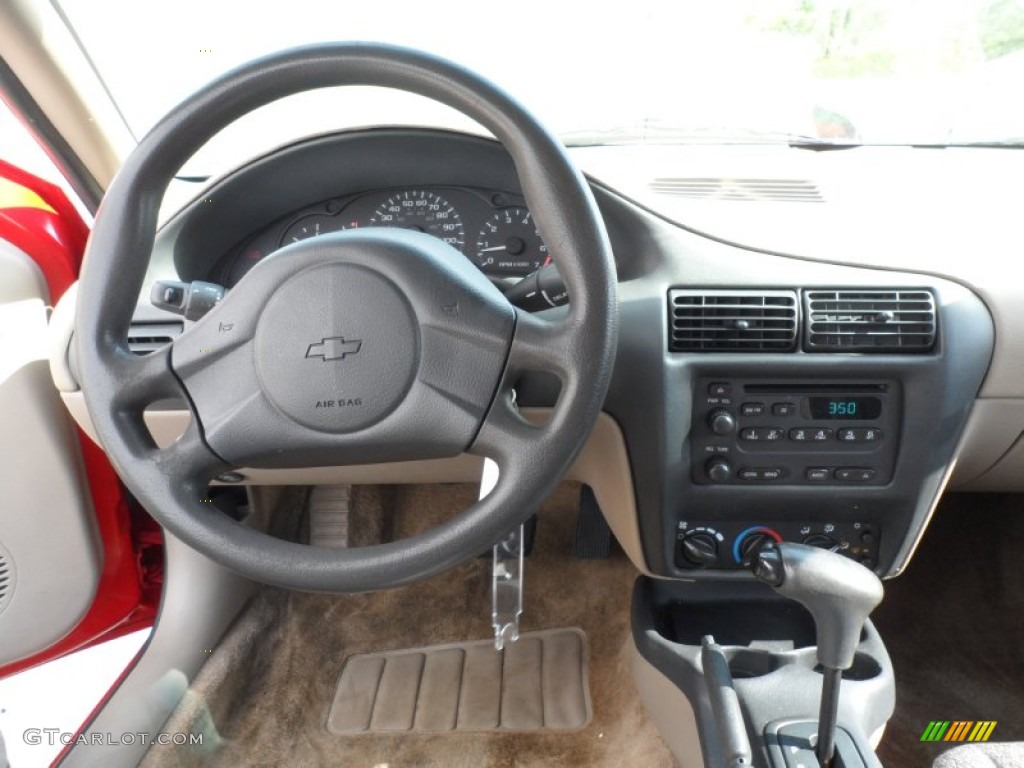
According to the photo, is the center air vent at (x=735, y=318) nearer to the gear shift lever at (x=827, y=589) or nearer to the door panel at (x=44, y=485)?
the gear shift lever at (x=827, y=589)

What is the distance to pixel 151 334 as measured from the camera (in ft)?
4.29

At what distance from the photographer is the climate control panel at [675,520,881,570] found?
1.33 m

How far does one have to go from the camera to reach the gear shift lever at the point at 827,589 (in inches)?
38.8

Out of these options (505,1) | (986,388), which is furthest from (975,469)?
(505,1)

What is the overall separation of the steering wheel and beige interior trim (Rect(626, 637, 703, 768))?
2.00 ft

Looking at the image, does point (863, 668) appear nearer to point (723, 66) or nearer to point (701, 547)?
point (701, 547)

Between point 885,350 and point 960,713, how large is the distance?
35.5 inches

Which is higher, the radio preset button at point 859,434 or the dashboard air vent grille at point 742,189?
the dashboard air vent grille at point 742,189

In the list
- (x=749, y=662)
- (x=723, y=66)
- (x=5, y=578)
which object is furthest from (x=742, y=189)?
(x=5, y=578)

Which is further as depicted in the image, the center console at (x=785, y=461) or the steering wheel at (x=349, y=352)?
the center console at (x=785, y=461)

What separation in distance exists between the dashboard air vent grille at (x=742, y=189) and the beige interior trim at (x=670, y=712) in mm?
755

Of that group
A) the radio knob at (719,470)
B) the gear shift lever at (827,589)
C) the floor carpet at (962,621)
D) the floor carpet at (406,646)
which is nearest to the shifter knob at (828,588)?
the gear shift lever at (827,589)

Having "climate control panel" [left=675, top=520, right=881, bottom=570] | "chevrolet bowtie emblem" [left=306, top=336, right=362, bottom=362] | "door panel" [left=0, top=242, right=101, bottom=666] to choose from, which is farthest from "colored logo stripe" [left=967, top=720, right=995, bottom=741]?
"door panel" [left=0, top=242, right=101, bottom=666]

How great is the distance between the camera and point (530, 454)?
93cm
